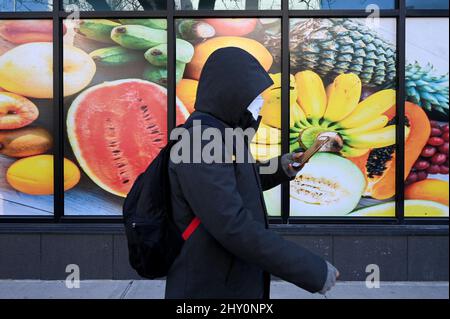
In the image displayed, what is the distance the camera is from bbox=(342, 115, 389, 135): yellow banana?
5324 mm

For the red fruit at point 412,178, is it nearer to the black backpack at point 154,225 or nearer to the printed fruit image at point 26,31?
the black backpack at point 154,225

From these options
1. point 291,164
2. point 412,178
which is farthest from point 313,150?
point 412,178

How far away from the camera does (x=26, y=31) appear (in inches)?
210

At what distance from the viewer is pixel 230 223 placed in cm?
184

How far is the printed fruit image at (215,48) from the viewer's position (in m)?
5.32

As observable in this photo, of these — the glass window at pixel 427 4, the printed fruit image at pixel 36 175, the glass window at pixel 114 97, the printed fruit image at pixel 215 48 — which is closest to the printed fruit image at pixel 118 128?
the glass window at pixel 114 97

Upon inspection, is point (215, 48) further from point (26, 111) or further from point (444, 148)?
point (444, 148)

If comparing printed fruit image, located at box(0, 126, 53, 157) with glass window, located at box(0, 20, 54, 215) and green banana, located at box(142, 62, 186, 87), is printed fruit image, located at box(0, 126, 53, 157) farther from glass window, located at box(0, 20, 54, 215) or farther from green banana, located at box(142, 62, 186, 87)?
green banana, located at box(142, 62, 186, 87)

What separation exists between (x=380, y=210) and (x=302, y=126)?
131 cm

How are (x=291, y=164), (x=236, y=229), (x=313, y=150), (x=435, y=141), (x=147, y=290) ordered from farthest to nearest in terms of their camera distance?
1. (x=435, y=141)
2. (x=147, y=290)
3. (x=291, y=164)
4. (x=313, y=150)
5. (x=236, y=229)

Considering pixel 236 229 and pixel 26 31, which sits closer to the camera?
pixel 236 229

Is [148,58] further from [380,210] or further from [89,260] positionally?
[380,210]

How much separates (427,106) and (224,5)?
2577 millimetres
